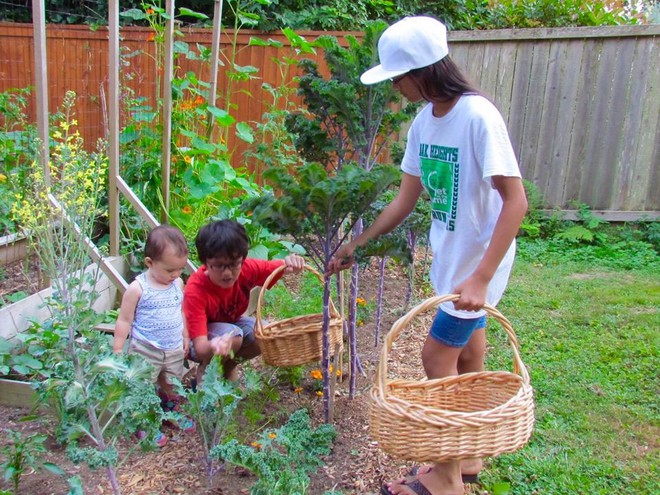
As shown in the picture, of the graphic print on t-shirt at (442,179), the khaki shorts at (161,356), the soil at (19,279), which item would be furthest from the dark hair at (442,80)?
the soil at (19,279)

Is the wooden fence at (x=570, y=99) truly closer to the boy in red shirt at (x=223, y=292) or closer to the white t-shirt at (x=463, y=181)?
the boy in red shirt at (x=223, y=292)

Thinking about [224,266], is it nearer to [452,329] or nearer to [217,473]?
[217,473]

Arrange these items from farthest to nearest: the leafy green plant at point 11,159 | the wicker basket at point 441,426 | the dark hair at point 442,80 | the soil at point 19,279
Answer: the leafy green plant at point 11,159, the soil at point 19,279, the dark hair at point 442,80, the wicker basket at point 441,426

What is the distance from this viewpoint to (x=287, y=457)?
2.14 m

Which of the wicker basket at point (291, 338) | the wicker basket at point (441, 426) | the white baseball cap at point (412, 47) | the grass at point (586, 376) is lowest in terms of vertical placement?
the grass at point (586, 376)

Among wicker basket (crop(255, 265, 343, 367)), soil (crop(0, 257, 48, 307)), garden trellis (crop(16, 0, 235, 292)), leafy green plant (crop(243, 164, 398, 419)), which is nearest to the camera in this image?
leafy green plant (crop(243, 164, 398, 419))

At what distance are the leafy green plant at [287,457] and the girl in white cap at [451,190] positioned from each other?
310 millimetres

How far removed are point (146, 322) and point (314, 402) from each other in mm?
886

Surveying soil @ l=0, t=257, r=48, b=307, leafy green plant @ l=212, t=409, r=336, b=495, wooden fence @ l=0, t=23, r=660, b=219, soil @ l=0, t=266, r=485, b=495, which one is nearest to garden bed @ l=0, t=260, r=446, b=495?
soil @ l=0, t=266, r=485, b=495

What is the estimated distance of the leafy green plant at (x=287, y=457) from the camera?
2.01 metres

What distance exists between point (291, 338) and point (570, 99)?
16.2ft

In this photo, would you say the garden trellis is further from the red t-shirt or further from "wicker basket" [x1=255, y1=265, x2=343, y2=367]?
"wicker basket" [x1=255, y1=265, x2=343, y2=367]

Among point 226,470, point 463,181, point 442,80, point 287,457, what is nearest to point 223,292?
point 226,470

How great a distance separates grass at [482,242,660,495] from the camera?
241cm
